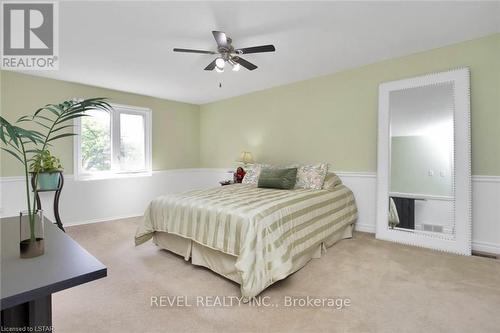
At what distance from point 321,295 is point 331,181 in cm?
178

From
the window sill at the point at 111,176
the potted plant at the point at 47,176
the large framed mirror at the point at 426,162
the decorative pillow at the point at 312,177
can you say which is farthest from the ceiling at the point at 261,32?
the window sill at the point at 111,176

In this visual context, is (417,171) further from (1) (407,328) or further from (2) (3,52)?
(2) (3,52)

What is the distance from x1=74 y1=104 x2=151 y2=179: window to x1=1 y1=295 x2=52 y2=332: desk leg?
3.71 metres

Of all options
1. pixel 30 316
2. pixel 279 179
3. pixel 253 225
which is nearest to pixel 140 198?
pixel 279 179

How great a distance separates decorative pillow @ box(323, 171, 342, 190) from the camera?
3.37m

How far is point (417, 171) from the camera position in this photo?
3.06 m

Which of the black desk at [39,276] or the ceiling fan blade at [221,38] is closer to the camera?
the black desk at [39,276]

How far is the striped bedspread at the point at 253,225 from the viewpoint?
1.92 m

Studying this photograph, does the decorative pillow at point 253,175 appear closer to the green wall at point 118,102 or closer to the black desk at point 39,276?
the green wall at point 118,102

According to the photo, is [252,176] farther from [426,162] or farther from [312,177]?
[426,162]

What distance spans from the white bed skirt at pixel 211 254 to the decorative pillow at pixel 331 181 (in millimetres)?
584

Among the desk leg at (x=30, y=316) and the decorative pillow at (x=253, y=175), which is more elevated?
the decorative pillow at (x=253, y=175)

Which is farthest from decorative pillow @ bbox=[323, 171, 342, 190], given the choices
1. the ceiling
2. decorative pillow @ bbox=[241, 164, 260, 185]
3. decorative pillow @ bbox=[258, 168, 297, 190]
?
the ceiling

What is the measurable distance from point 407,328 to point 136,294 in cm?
193
